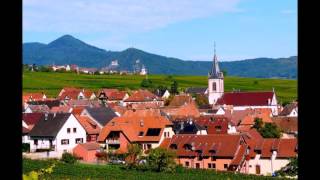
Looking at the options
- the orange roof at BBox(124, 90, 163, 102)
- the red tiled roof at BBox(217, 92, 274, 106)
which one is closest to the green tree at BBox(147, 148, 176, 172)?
the red tiled roof at BBox(217, 92, 274, 106)

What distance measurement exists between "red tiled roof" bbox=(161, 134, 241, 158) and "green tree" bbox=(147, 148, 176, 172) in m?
3.85

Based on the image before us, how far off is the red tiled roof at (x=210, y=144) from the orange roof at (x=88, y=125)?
1234cm

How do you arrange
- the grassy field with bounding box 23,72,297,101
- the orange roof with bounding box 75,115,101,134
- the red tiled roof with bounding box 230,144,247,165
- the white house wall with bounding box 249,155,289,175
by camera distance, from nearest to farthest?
the red tiled roof with bounding box 230,144,247,165, the white house wall with bounding box 249,155,289,175, the orange roof with bounding box 75,115,101,134, the grassy field with bounding box 23,72,297,101

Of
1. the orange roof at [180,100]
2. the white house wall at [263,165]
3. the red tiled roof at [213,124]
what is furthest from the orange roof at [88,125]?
the orange roof at [180,100]

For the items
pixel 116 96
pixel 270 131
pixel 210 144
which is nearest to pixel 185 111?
pixel 270 131

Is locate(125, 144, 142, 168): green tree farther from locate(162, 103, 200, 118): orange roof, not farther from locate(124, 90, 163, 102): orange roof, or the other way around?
locate(124, 90, 163, 102): orange roof

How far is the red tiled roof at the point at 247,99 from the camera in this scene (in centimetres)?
8412

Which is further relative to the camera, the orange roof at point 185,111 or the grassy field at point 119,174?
the orange roof at point 185,111

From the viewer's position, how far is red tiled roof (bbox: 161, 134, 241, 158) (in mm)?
42156

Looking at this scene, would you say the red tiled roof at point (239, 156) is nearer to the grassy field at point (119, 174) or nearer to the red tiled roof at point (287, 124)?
the grassy field at point (119, 174)

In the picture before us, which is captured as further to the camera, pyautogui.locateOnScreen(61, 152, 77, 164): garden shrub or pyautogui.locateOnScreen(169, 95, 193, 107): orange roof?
pyautogui.locateOnScreen(169, 95, 193, 107): orange roof

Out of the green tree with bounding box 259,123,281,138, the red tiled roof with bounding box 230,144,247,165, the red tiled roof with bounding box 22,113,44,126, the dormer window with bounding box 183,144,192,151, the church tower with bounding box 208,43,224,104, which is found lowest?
the red tiled roof with bounding box 230,144,247,165
